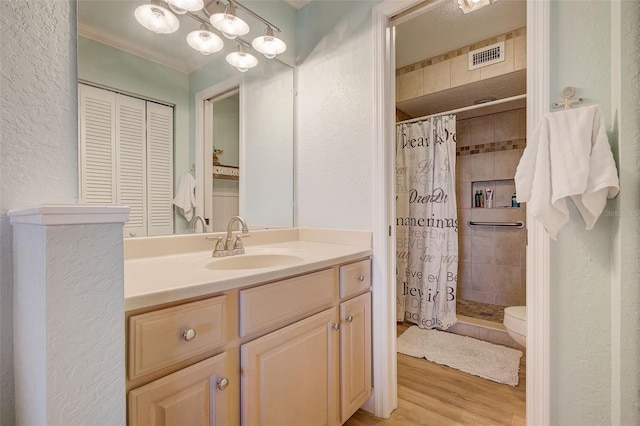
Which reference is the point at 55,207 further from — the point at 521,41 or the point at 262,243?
the point at 521,41

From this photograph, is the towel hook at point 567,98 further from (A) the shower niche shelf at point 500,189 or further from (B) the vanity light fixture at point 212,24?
(A) the shower niche shelf at point 500,189

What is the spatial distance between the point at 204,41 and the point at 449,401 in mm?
2279

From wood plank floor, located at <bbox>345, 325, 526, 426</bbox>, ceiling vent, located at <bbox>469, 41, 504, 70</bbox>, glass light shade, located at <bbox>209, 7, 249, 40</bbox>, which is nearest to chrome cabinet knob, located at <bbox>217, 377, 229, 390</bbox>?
wood plank floor, located at <bbox>345, 325, 526, 426</bbox>

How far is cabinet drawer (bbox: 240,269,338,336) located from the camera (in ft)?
2.93

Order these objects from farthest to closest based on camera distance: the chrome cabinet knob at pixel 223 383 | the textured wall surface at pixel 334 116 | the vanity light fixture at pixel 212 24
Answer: the textured wall surface at pixel 334 116 → the vanity light fixture at pixel 212 24 → the chrome cabinet knob at pixel 223 383

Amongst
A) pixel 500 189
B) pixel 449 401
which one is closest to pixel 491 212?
pixel 500 189

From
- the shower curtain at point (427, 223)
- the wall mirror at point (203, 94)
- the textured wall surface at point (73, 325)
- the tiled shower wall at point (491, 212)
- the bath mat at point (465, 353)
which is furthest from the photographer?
the tiled shower wall at point (491, 212)

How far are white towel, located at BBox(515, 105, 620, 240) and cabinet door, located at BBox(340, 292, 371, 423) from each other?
0.82 meters

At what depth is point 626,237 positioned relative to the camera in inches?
35.4

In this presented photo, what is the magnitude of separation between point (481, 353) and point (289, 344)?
1.71m

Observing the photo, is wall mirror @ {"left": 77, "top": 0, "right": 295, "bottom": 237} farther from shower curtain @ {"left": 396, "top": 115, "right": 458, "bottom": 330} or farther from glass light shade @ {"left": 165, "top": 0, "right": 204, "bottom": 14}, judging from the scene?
shower curtain @ {"left": 396, "top": 115, "right": 458, "bottom": 330}

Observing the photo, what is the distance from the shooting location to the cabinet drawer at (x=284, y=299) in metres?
0.89

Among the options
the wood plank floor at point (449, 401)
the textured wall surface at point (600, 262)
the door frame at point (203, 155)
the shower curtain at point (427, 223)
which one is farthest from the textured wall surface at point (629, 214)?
the door frame at point (203, 155)

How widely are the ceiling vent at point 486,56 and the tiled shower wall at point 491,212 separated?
3.01ft
